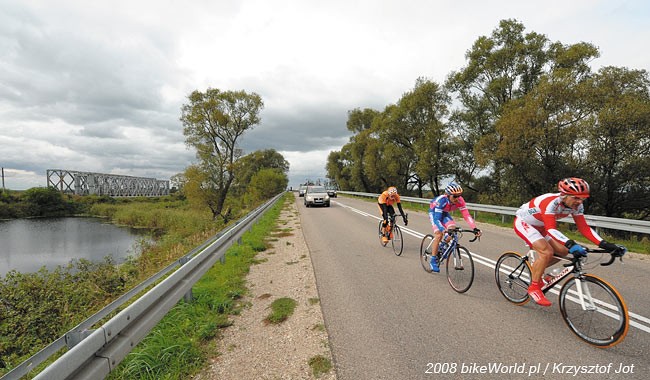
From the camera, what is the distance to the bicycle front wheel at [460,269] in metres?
4.86

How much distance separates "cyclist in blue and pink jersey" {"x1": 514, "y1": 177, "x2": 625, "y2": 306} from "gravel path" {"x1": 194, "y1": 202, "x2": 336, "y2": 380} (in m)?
2.93

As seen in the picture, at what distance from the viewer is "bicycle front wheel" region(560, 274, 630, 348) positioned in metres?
3.10

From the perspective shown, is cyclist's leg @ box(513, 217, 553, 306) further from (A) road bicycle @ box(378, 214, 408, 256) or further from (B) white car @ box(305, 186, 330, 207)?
(B) white car @ box(305, 186, 330, 207)

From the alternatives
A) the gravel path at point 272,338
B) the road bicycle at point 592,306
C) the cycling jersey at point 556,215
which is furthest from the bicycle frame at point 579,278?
the gravel path at point 272,338

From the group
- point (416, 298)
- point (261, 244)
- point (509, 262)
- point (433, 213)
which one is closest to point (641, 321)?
point (509, 262)

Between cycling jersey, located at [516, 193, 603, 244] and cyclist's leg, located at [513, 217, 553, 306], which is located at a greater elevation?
cycling jersey, located at [516, 193, 603, 244]

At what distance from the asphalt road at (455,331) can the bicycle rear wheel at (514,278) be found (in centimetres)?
13

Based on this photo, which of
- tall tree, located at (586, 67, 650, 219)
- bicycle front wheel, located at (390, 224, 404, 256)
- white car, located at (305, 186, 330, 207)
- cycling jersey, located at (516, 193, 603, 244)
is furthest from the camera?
white car, located at (305, 186, 330, 207)

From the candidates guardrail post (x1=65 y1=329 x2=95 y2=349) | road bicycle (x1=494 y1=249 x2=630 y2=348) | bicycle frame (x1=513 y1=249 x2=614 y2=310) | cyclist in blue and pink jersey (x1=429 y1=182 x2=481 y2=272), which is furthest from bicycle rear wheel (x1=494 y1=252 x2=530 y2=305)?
guardrail post (x1=65 y1=329 x2=95 y2=349)

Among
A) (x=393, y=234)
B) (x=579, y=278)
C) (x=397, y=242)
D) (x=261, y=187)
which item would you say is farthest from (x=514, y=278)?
(x=261, y=187)

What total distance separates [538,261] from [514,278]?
75 cm

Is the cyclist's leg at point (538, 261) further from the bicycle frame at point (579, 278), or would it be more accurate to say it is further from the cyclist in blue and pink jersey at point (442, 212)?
the cyclist in blue and pink jersey at point (442, 212)

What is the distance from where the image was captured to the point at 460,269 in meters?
5.06

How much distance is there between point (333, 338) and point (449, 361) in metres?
1.26
